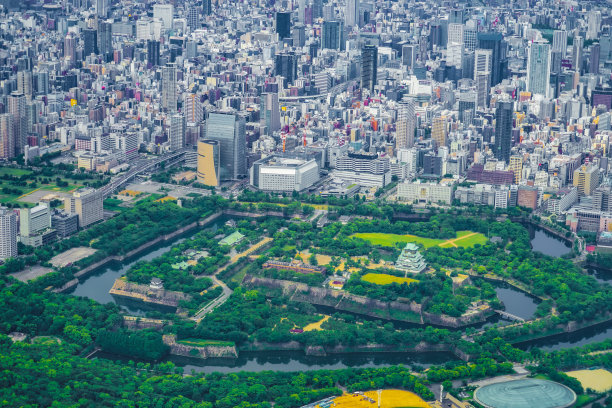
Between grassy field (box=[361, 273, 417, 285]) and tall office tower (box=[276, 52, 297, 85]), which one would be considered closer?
grassy field (box=[361, 273, 417, 285])

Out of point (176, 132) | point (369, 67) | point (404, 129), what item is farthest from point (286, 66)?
point (404, 129)

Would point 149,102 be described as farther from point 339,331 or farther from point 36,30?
point 339,331

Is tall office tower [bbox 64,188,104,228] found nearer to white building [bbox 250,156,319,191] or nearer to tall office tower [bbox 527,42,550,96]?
white building [bbox 250,156,319,191]

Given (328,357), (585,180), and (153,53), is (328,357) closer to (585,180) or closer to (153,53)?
(585,180)

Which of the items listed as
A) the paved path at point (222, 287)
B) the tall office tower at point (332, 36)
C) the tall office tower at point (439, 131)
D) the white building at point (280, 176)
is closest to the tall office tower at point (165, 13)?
the tall office tower at point (332, 36)

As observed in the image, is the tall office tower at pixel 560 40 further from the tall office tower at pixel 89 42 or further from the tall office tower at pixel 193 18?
the tall office tower at pixel 89 42

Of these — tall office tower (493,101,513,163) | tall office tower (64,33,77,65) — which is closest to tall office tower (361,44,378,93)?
tall office tower (493,101,513,163)
